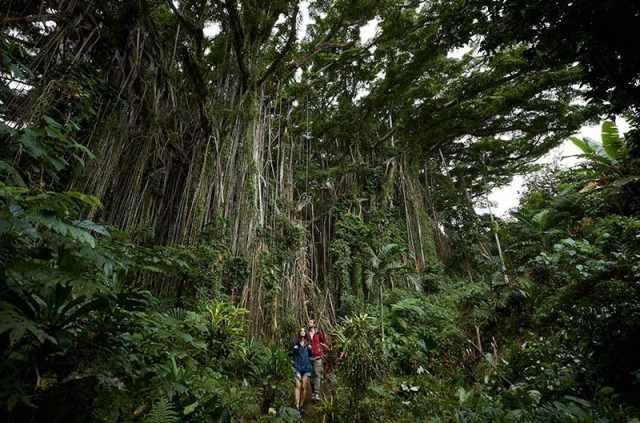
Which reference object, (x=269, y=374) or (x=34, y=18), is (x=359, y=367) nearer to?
(x=269, y=374)

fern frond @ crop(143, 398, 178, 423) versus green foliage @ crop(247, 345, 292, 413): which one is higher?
green foliage @ crop(247, 345, 292, 413)

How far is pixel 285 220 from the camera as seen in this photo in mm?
4488

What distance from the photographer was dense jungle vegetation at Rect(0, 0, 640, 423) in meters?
1.17

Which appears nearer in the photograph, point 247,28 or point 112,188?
point 112,188

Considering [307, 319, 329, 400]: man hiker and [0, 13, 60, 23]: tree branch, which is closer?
[0, 13, 60, 23]: tree branch

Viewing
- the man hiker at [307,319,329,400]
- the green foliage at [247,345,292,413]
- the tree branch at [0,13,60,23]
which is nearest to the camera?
the tree branch at [0,13,60,23]

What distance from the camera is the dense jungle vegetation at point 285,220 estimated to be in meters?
1.17

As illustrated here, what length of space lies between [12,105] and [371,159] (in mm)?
7194

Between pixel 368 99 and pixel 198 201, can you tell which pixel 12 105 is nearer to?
pixel 198 201

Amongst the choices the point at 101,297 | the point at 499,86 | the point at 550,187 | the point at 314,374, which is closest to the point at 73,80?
the point at 101,297

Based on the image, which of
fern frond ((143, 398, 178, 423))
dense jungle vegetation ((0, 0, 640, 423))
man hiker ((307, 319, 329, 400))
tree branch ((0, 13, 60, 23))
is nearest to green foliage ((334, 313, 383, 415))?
dense jungle vegetation ((0, 0, 640, 423))

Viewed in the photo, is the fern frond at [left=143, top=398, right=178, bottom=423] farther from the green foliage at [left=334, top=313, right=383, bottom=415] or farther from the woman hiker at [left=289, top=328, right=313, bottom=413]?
the woman hiker at [left=289, top=328, right=313, bottom=413]

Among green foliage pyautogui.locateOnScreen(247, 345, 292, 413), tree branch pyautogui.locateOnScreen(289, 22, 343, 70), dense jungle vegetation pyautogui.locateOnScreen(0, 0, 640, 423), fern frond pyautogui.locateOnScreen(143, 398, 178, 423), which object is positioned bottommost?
fern frond pyautogui.locateOnScreen(143, 398, 178, 423)

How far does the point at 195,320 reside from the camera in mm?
2221
